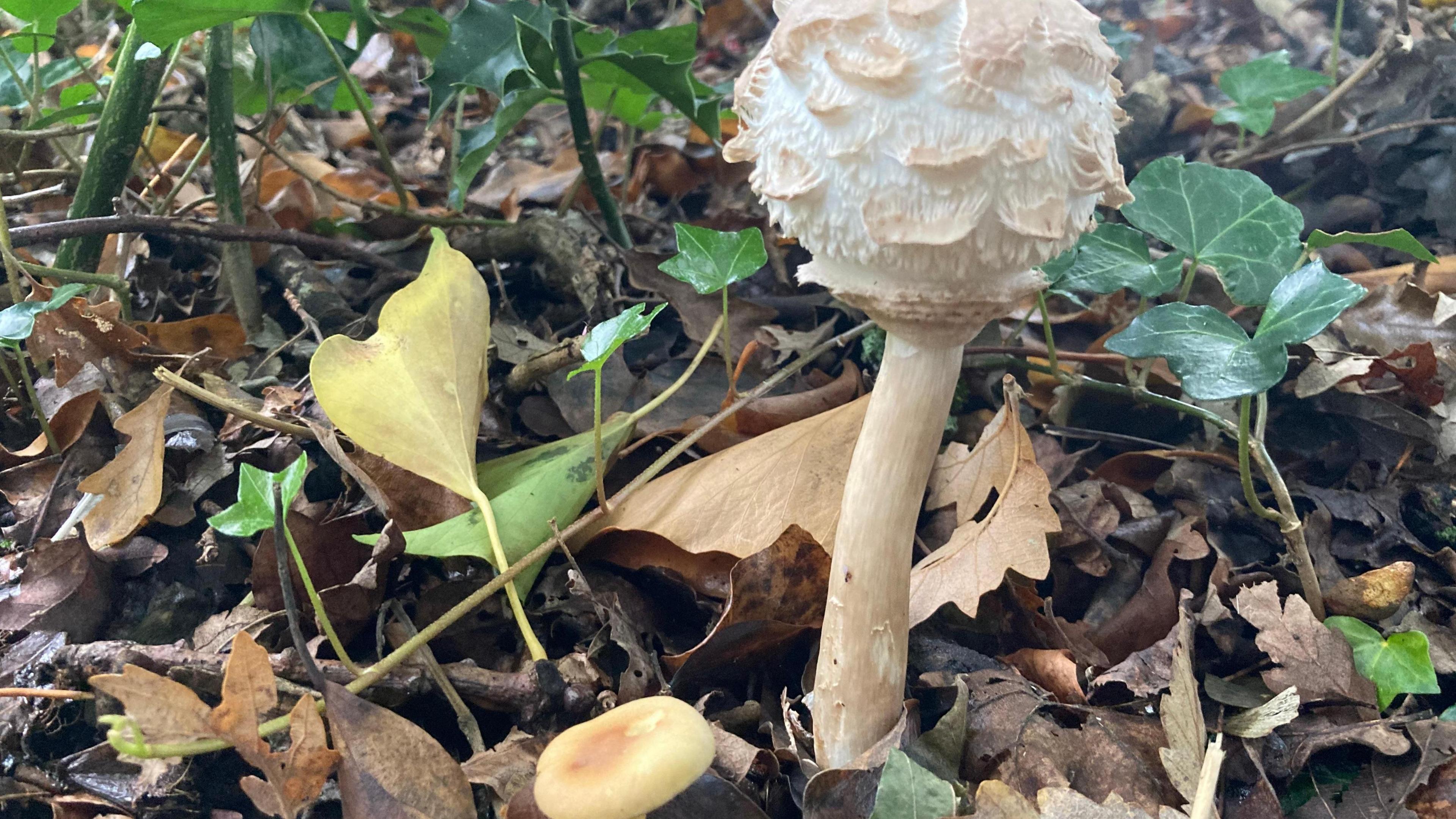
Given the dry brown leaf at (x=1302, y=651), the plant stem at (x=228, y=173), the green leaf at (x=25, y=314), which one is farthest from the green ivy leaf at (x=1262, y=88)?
the green leaf at (x=25, y=314)

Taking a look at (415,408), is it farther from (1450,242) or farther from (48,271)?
(1450,242)

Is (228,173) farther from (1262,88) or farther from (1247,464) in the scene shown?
(1262,88)

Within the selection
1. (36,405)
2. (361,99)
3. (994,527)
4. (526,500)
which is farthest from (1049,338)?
(36,405)

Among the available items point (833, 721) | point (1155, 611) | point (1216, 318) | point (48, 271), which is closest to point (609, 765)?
point (833, 721)

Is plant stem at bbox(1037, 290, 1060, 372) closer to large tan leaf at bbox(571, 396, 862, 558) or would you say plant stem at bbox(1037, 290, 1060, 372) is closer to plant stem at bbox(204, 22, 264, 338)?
large tan leaf at bbox(571, 396, 862, 558)

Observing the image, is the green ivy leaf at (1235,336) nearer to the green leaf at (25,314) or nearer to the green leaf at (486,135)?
the green leaf at (486,135)
